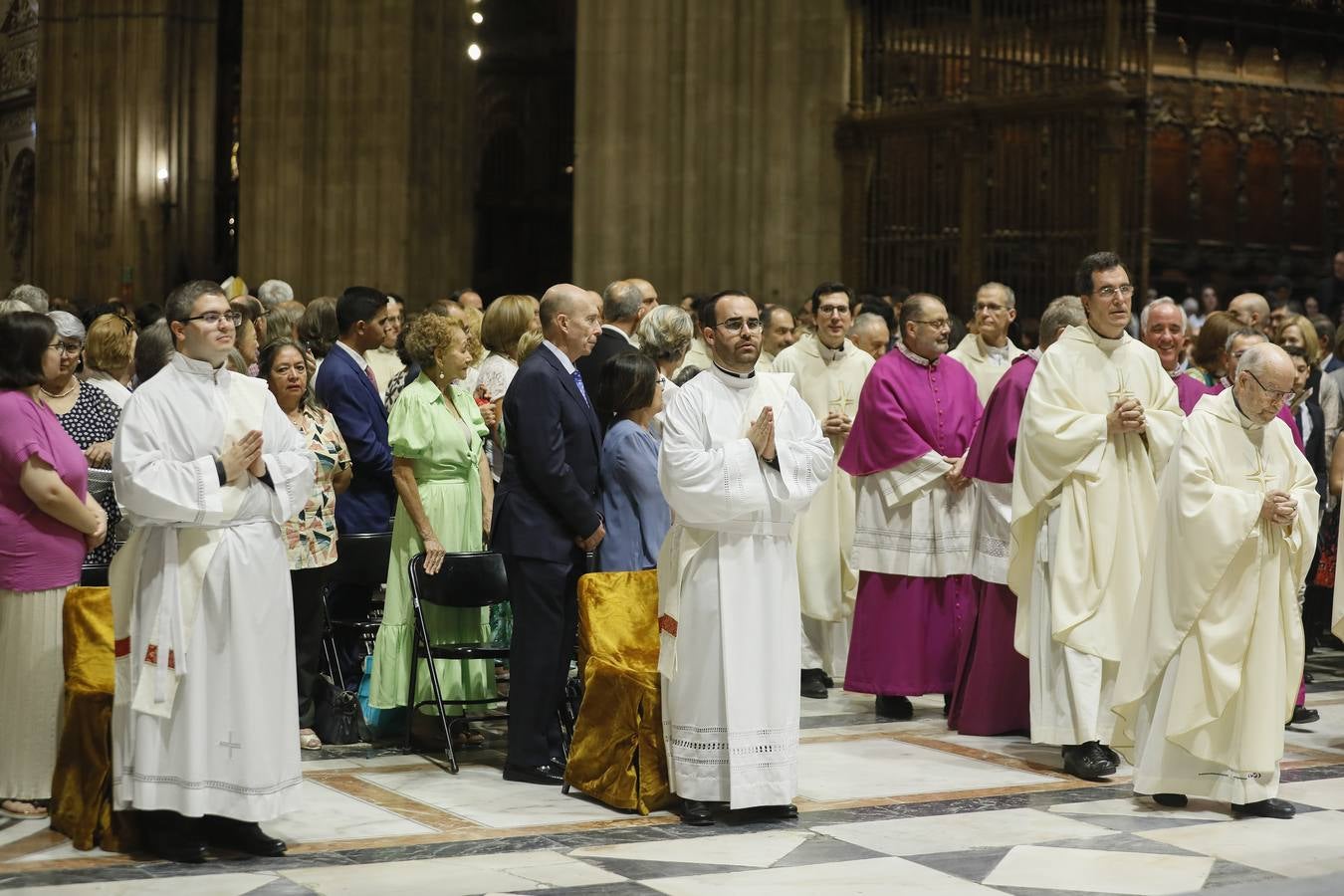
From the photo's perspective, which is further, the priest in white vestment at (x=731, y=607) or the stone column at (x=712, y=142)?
the stone column at (x=712, y=142)

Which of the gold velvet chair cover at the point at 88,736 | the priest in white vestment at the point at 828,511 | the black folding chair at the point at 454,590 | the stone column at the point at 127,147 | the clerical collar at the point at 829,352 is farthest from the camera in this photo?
the stone column at the point at 127,147

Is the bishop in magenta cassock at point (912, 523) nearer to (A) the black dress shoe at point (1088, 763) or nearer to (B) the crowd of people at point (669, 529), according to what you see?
(B) the crowd of people at point (669, 529)

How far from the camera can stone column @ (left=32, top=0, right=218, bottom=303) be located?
79.4ft

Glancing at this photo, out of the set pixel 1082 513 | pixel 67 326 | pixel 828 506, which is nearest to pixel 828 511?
pixel 828 506

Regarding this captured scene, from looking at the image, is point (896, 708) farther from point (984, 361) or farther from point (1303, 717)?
point (984, 361)

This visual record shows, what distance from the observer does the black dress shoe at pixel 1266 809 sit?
6516 mm

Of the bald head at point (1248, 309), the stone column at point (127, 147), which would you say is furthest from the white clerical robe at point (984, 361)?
the stone column at point (127, 147)

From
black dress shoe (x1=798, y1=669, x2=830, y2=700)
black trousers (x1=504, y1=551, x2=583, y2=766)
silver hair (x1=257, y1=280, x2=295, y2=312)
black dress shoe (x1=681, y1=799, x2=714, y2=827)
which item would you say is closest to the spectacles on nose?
black trousers (x1=504, y1=551, x2=583, y2=766)

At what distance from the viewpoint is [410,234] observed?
19.0 metres

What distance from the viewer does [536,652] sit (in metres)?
6.98

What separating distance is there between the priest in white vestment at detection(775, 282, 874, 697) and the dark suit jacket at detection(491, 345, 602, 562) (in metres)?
2.28

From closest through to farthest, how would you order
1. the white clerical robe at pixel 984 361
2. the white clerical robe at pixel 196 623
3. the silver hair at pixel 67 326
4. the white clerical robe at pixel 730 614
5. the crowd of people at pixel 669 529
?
the white clerical robe at pixel 196 623 < the crowd of people at pixel 669 529 < the white clerical robe at pixel 730 614 < the silver hair at pixel 67 326 < the white clerical robe at pixel 984 361

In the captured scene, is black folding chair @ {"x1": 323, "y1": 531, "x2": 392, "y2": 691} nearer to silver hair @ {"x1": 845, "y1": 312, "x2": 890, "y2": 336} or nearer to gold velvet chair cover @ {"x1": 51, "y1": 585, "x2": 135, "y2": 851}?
gold velvet chair cover @ {"x1": 51, "y1": 585, "x2": 135, "y2": 851}

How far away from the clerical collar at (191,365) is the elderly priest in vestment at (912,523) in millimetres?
3587
